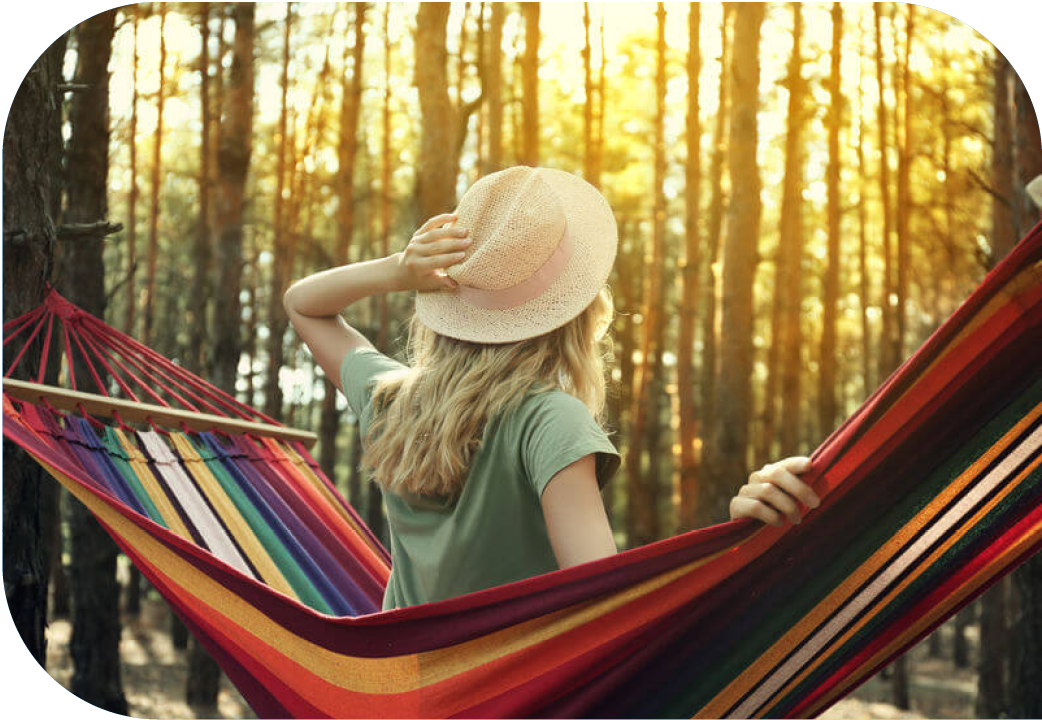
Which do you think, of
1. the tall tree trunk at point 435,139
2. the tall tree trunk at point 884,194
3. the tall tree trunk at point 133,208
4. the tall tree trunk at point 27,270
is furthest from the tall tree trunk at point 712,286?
the tall tree trunk at point 27,270

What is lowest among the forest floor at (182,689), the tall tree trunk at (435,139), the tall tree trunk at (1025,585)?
the forest floor at (182,689)

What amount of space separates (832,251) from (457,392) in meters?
2.98

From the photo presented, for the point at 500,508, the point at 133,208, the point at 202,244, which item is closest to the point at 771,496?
the point at 500,508

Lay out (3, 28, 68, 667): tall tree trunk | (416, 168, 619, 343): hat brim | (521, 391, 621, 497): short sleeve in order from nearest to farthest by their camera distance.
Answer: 1. (521, 391, 621, 497): short sleeve
2. (416, 168, 619, 343): hat brim
3. (3, 28, 68, 667): tall tree trunk

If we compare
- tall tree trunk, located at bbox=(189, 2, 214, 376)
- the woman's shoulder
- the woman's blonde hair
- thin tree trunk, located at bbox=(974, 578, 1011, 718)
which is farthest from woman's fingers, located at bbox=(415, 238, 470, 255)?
thin tree trunk, located at bbox=(974, 578, 1011, 718)

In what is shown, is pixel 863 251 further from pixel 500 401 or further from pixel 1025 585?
pixel 500 401

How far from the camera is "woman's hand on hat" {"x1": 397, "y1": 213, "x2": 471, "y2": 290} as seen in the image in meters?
1.19

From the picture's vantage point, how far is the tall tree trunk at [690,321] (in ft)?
12.3

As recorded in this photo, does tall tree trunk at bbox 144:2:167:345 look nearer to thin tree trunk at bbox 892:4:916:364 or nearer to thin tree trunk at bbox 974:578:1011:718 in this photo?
thin tree trunk at bbox 892:4:916:364

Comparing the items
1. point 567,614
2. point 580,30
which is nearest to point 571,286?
point 567,614

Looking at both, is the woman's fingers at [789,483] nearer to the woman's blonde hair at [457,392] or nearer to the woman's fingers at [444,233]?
the woman's blonde hair at [457,392]

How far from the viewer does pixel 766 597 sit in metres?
1.12

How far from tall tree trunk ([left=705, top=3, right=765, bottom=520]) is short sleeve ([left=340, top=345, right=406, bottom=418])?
255 cm

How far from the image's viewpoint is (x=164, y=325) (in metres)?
4.02
